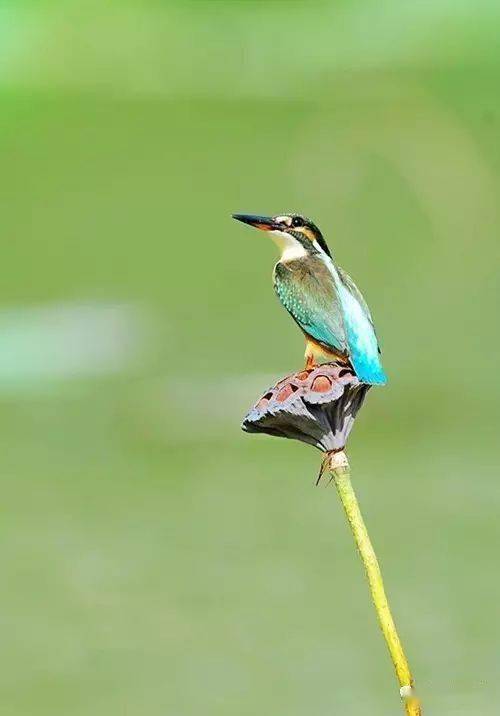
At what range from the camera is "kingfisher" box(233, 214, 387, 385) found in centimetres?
78

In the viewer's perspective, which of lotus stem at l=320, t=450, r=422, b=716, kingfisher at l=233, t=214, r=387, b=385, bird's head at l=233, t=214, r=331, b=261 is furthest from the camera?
bird's head at l=233, t=214, r=331, b=261

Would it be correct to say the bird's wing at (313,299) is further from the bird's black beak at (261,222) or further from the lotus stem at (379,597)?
the lotus stem at (379,597)

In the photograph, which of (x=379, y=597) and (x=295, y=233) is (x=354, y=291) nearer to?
(x=295, y=233)

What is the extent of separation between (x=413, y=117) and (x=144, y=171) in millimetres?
923

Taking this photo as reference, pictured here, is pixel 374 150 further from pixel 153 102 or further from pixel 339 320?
pixel 339 320

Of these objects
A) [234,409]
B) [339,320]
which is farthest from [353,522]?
[234,409]

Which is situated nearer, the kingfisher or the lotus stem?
the lotus stem

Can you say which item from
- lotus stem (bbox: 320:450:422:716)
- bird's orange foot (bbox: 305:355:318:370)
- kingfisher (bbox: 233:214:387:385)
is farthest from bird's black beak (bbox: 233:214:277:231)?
lotus stem (bbox: 320:450:422:716)

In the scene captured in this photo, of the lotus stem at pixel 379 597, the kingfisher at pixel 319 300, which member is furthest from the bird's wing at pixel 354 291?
the lotus stem at pixel 379 597

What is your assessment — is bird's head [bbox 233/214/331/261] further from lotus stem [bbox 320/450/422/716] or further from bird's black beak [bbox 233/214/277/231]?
lotus stem [bbox 320/450/422/716]

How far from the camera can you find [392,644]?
1.93 ft

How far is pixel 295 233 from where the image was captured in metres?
0.89

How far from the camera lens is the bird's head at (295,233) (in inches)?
35.0

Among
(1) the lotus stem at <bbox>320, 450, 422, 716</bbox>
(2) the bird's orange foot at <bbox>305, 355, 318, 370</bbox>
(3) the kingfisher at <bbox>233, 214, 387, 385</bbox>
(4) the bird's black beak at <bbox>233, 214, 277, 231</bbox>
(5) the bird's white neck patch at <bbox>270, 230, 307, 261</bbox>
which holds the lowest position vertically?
(1) the lotus stem at <bbox>320, 450, 422, 716</bbox>
